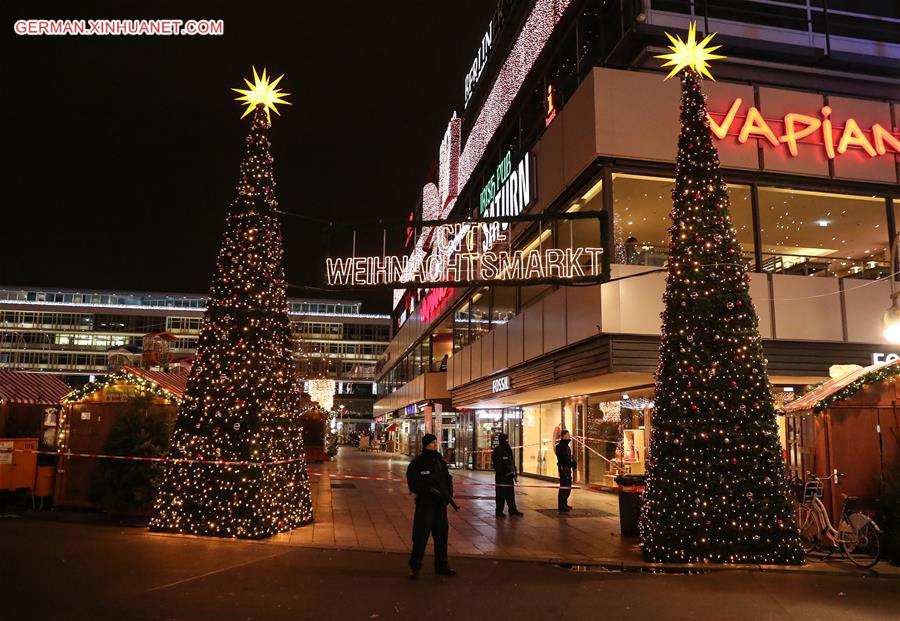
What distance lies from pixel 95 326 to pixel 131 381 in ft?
347

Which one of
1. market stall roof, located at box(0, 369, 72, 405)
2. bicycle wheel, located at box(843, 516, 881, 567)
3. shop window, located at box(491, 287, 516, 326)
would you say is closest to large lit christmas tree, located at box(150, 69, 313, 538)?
market stall roof, located at box(0, 369, 72, 405)

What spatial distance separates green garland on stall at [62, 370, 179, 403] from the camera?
14.6 metres

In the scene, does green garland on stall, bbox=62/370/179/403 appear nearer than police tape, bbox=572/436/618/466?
Yes

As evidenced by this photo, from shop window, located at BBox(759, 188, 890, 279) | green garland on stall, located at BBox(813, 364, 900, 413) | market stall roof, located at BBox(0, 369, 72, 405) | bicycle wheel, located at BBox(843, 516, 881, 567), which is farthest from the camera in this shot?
market stall roof, located at BBox(0, 369, 72, 405)

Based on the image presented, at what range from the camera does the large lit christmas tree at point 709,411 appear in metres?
9.76

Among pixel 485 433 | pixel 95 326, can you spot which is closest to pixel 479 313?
pixel 485 433

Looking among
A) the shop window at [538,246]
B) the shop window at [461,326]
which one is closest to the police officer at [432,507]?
the shop window at [538,246]

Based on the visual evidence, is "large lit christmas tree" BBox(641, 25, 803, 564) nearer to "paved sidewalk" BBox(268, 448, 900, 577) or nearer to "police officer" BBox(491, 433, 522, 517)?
"paved sidewalk" BBox(268, 448, 900, 577)

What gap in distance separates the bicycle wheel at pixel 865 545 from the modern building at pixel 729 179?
2.58m

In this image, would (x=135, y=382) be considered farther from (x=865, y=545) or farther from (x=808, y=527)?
(x=865, y=545)

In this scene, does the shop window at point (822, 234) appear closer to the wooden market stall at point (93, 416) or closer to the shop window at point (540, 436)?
the shop window at point (540, 436)

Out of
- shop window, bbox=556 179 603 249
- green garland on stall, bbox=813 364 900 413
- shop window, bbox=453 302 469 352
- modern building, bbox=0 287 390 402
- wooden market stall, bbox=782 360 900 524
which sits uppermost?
modern building, bbox=0 287 390 402

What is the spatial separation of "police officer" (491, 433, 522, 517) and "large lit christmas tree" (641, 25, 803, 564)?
486 centimetres

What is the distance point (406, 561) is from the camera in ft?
32.3
